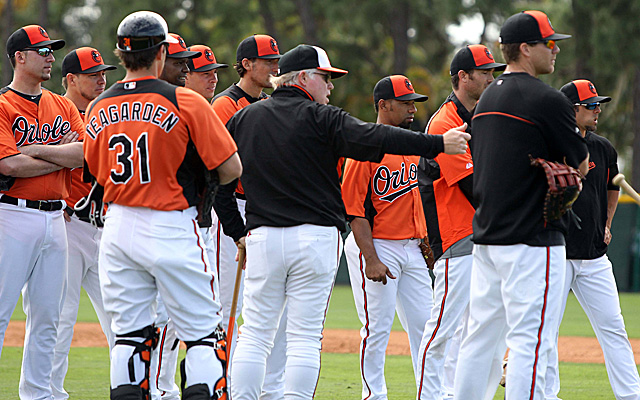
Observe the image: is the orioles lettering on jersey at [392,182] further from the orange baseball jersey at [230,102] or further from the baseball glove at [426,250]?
the orange baseball jersey at [230,102]

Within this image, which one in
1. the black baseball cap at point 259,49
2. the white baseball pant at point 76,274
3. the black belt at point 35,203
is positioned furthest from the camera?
the black baseball cap at point 259,49

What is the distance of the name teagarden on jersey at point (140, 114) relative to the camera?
4621 millimetres

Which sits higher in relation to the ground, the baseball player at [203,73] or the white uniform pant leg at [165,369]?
the baseball player at [203,73]

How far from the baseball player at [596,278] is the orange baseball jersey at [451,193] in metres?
0.84

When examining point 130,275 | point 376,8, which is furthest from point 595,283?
point 376,8

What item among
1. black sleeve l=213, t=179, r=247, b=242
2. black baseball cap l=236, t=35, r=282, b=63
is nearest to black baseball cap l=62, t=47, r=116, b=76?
black baseball cap l=236, t=35, r=282, b=63

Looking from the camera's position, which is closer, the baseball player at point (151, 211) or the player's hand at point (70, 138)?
the baseball player at point (151, 211)

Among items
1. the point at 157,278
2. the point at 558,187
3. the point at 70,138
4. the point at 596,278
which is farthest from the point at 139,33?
the point at 596,278

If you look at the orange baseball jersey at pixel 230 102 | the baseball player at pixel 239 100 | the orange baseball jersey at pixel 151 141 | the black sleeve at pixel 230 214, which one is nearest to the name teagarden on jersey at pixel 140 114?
the orange baseball jersey at pixel 151 141

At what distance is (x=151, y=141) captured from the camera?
15.1ft

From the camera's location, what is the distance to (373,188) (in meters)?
6.64

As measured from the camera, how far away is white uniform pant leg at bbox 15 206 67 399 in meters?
6.00

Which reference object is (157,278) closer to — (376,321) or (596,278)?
(376,321)

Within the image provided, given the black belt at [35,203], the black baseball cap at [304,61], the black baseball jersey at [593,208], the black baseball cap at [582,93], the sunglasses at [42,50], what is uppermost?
the sunglasses at [42,50]
